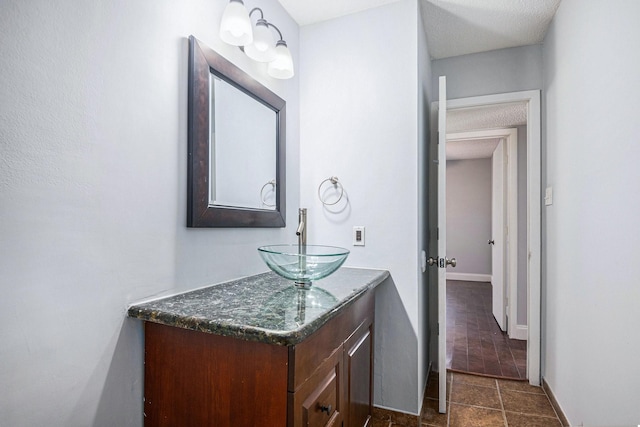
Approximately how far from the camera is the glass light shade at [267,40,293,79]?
1624 mm

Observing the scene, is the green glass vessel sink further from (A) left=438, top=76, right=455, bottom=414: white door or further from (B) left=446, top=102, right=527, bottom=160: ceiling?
(B) left=446, top=102, right=527, bottom=160: ceiling

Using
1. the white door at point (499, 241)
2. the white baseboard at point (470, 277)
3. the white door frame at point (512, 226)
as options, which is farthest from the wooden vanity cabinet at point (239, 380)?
the white baseboard at point (470, 277)

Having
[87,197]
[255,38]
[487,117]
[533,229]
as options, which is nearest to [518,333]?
[533,229]

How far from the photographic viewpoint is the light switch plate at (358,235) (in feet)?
6.47

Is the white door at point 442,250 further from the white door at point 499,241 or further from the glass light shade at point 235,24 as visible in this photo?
the white door at point 499,241

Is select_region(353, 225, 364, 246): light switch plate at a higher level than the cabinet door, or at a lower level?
higher

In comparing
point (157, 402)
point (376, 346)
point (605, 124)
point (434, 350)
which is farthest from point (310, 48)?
point (434, 350)

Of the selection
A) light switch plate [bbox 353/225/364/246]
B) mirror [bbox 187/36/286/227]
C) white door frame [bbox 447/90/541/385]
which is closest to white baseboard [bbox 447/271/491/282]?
white door frame [bbox 447/90/541/385]

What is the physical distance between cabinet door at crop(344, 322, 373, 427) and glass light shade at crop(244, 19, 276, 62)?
131 centimetres

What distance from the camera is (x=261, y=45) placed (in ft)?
4.95

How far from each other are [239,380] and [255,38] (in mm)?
1368

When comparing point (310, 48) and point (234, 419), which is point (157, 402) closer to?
point (234, 419)

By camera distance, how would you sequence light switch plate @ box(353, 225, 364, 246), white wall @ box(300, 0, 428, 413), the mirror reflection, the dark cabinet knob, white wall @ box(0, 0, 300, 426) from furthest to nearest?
light switch plate @ box(353, 225, 364, 246)
white wall @ box(300, 0, 428, 413)
the mirror reflection
the dark cabinet knob
white wall @ box(0, 0, 300, 426)

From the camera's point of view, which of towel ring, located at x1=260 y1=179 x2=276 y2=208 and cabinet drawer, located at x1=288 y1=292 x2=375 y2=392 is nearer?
cabinet drawer, located at x1=288 y1=292 x2=375 y2=392
